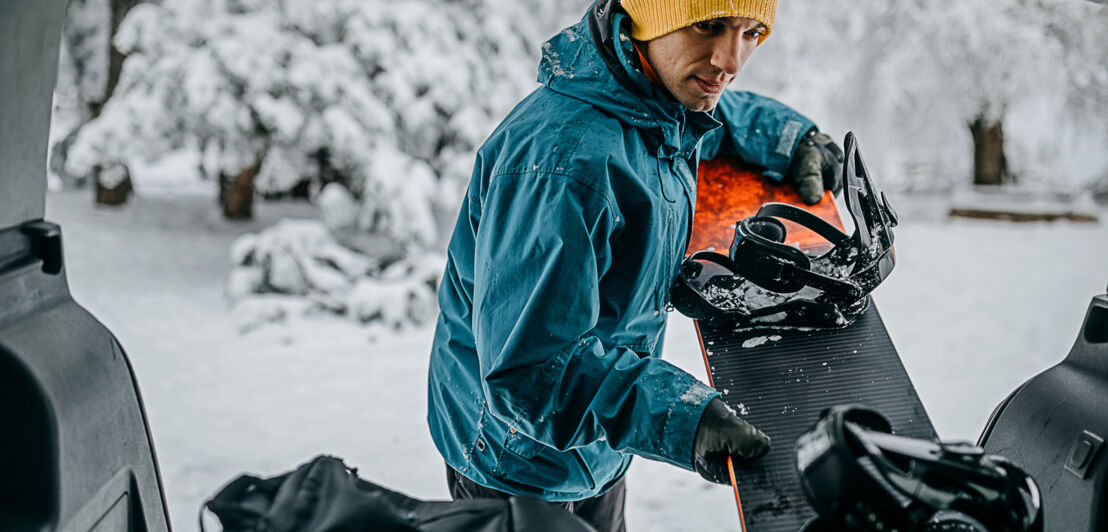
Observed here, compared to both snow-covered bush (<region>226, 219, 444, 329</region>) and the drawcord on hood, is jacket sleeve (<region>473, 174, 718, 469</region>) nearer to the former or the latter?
the drawcord on hood

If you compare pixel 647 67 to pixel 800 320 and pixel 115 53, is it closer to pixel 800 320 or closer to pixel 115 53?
pixel 800 320

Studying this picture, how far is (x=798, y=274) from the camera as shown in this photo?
193cm

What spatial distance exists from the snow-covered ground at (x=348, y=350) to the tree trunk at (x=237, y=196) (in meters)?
0.18

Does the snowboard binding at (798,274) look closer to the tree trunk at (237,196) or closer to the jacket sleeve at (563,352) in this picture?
the jacket sleeve at (563,352)

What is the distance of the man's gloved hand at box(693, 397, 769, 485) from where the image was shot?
1317 mm

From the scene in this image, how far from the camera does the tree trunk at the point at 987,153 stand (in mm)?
13938

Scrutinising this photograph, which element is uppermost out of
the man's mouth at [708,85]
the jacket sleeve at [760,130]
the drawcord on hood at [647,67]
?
the drawcord on hood at [647,67]

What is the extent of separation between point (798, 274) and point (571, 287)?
747mm

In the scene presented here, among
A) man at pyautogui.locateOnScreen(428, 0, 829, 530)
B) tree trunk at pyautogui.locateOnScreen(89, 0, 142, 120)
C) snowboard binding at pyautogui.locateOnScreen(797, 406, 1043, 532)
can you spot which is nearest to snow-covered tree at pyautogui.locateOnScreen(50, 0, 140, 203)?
tree trunk at pyautogui.locateOnScreen(89, 0, 142, 120)

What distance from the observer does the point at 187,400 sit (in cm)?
534

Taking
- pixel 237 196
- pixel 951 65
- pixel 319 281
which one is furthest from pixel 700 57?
pixel 951 65

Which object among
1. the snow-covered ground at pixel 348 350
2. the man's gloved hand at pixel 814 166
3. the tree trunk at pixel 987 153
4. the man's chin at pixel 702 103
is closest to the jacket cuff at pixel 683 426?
the man's chin at pixel 702 103

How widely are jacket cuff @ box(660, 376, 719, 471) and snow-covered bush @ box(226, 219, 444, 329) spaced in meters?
5.52

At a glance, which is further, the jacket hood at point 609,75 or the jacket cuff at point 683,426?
the jacket hood at point 609,75
